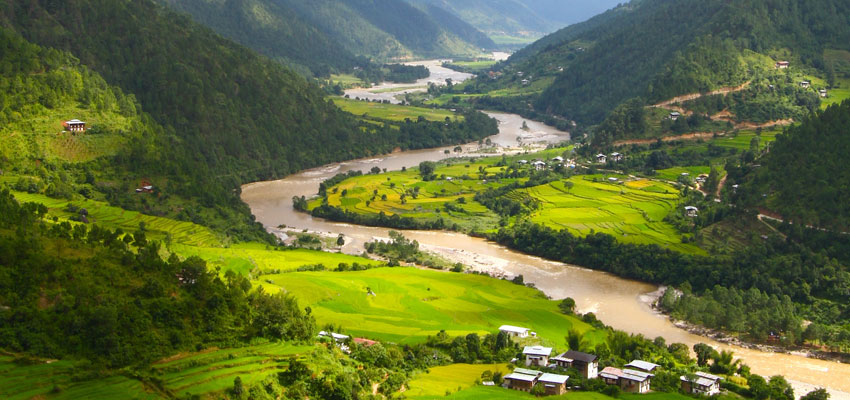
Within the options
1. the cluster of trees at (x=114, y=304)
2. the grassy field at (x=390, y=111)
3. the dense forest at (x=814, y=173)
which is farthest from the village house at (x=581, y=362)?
the grassy field at (x=390, y=111)

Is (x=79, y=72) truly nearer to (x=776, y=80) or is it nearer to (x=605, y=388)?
(x=605, y=388)

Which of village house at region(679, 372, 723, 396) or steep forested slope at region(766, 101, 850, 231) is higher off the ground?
steep forested slope at region(766, 101, 850, 231)

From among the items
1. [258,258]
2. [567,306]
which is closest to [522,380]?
[567,306]

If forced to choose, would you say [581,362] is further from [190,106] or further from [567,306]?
[190,106]

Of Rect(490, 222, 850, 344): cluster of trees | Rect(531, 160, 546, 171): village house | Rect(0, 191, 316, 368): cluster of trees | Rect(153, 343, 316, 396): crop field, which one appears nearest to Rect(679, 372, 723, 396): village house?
Rect(490, 222, 850, 344): cluster of trees

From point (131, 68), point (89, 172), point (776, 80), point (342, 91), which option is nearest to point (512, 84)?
point (342, 91)

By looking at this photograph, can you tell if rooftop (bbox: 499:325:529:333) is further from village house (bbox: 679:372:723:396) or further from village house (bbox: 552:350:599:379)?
village house (bbox: 679:372:723:396)
